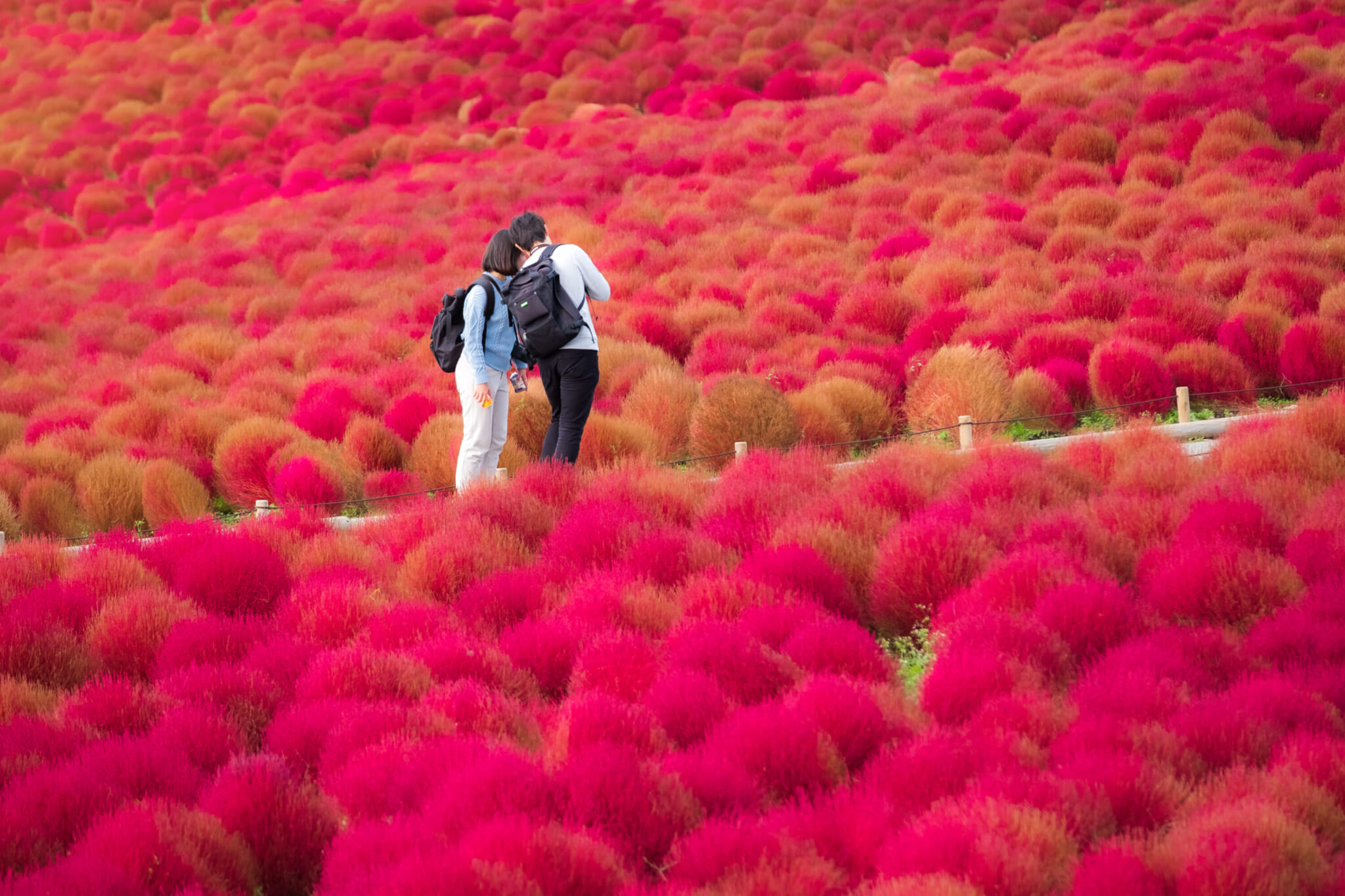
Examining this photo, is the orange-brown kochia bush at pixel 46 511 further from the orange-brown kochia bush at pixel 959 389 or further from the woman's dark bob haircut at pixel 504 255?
the orange-brown kochia bush at pixel 959 389

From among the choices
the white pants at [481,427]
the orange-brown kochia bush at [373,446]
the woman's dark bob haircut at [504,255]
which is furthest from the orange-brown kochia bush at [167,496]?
the woman's dark bob haircut at [504,255]

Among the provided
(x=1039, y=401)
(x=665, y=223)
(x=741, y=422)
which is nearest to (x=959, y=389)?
(x=1039, y=401)

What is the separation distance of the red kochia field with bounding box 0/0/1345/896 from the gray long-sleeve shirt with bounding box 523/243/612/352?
79cm

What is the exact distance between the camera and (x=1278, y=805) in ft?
10.9

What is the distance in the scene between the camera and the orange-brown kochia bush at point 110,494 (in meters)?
8.41

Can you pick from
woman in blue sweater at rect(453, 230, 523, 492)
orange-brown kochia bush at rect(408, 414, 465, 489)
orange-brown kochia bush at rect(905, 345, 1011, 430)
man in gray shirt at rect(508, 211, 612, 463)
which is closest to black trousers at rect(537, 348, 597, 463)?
man in gray shirt at rect(508, 211, 612, 463)

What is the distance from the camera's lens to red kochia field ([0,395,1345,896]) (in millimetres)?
3328

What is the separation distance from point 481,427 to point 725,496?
5.19 feet

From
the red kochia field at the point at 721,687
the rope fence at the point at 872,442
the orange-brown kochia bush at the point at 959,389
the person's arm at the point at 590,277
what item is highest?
the person's arm at the point at 590,277

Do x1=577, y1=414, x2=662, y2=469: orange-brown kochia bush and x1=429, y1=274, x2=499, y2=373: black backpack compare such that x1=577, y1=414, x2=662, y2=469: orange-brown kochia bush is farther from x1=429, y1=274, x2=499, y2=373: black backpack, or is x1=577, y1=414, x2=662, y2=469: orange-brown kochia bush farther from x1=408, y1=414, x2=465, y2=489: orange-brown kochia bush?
x1=429, y1=274, x2=499, y2=373: black backpack

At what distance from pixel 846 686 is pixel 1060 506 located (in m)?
2.08

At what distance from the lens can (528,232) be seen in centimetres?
664

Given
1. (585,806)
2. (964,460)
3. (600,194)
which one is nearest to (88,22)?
(600,194)

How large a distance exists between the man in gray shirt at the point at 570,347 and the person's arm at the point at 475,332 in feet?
1.10
